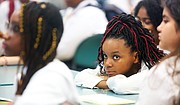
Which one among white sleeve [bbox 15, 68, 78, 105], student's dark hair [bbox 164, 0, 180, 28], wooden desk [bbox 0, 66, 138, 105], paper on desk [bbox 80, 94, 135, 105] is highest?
student's dark hair [bbox 164, 0, 180, 28]

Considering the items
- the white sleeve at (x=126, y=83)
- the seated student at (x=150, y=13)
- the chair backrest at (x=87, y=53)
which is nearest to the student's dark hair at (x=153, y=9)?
the seated student at (x=150, y=13)

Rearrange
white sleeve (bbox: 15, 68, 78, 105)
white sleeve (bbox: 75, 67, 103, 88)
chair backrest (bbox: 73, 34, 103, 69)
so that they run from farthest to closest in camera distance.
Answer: chair backrest (bbox: 73, 34, 103, 69)
white sleeve (bbox: 75, 67, 103, 88)
white sleeve (bbox: 15, 68, 78, 105)

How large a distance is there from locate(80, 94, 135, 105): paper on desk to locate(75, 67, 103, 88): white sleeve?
0.74ft

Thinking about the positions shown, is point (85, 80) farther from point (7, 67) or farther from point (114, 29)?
point (7, 67)

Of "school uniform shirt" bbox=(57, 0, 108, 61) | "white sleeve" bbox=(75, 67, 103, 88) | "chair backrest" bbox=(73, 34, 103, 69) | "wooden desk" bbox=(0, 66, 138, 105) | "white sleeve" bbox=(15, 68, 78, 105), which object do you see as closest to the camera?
"white sleeve" bbox=(15, 68, 78, 105)

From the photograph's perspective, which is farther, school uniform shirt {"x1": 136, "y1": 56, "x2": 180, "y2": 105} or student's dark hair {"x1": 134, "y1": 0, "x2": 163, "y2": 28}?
student's dark hair {"x1": 134, "y1": 0, "x2": 163, "y2": 28}

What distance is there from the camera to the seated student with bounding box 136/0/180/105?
1.24m

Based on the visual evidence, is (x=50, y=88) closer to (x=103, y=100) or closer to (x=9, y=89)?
(x=103, y=100)

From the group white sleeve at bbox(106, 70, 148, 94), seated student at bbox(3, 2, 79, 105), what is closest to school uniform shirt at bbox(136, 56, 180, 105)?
seated student at bbox(3, 2, 79, 105)

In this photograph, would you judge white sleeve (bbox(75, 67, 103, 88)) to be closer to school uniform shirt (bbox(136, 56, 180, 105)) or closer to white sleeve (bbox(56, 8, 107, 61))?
school uniform shirt (bbox(136, 56, 180, 105))

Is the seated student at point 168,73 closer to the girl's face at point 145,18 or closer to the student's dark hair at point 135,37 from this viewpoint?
the student's dark hair at point 135,37

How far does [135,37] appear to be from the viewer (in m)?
2.05

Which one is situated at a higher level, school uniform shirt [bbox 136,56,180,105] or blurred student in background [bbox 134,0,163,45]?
blurred student in background [bbox 134,0,163,45]

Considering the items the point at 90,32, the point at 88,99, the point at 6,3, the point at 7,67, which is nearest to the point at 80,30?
the point at 90,32
